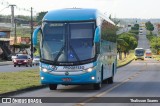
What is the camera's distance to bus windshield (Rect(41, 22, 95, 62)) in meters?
24.0

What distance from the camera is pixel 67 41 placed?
24.1m

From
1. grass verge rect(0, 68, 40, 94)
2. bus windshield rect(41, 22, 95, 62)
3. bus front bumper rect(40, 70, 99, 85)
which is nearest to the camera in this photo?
bus front bumper rect(40, 70, 99, 85)

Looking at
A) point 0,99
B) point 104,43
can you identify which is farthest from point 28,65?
point 0,99

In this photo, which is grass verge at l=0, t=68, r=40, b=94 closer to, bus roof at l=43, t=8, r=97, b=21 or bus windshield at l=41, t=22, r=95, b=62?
bus windshield at l=41, t=22, r=95, b=62

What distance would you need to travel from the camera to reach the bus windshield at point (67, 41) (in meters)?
24.0

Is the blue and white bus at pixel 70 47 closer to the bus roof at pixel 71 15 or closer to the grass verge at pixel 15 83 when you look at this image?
the bus roof at pixel 71 15

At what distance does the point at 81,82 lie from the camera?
78.6 feet

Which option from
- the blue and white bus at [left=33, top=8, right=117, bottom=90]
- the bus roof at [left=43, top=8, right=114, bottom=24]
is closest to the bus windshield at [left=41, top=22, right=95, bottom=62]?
the blue and white bus at [left=33, top=8, right=117, bottom=90]

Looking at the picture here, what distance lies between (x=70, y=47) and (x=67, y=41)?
0.30 m

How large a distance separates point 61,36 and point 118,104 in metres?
6.59

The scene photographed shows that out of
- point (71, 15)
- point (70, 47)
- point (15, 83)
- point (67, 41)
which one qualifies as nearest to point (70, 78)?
point (70, 47)

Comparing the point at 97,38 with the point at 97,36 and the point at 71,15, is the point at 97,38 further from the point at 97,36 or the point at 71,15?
the point at 71,15

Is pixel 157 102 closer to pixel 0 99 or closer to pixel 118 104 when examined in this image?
pixel 118 104

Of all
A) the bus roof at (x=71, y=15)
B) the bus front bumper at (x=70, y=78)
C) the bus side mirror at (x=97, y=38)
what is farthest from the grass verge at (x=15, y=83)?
the bus side mirror at (x=97, y=38)
